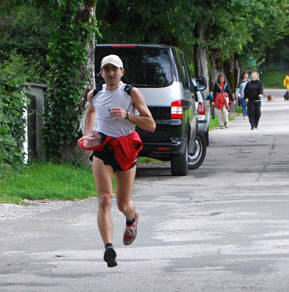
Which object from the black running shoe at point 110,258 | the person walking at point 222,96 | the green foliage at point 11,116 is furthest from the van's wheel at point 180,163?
the person walking at point 222,96

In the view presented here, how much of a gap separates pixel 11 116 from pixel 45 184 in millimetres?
1207

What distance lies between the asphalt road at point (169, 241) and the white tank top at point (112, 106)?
1.09m

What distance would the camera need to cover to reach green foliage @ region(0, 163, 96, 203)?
1299 centimetres

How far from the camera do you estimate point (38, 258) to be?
8.36 meters

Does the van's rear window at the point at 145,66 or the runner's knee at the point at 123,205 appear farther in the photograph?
the van's rear window at the point at 145,66

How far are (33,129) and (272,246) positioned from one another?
819 centimetres

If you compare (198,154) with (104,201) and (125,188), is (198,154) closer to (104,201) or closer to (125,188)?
(125,188)

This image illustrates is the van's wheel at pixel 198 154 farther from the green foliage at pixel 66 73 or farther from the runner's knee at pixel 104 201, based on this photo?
the runner's knee at pixel 104 201

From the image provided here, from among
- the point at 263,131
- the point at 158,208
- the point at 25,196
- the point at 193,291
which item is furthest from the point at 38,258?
the point at 263,131

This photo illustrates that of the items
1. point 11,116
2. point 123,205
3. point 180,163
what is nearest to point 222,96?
point 180,163

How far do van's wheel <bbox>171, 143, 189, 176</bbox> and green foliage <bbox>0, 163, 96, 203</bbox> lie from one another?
1.49 metres


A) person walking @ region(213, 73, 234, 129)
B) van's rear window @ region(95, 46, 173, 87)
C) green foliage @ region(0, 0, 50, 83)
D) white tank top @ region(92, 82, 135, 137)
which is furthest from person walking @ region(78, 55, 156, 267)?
person walking @ region(213, 73, 234, 129)

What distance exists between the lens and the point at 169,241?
923 centimetres

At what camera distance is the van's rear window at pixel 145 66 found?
15.5 m
